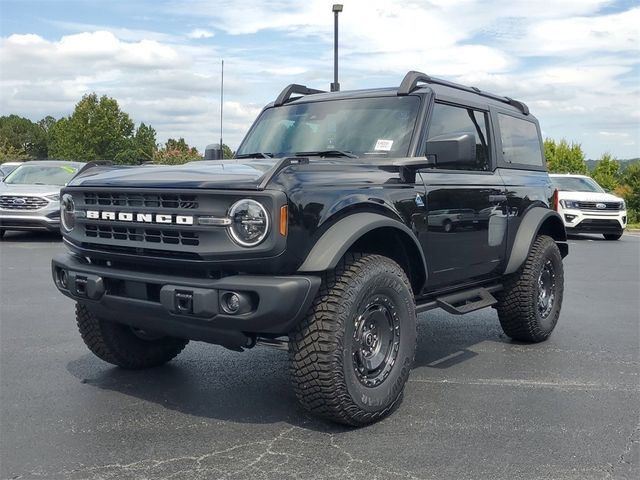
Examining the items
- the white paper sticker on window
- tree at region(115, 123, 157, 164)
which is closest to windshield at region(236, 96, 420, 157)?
the white paper sticker on window

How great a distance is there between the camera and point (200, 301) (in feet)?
11.7

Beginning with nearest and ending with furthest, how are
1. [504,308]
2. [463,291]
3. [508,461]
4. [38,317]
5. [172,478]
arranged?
[172,478]
[508,461]
[463,291]
[504,308]
[38,317]

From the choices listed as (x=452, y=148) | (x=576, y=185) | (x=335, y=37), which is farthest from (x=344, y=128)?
(x=576, y=185)

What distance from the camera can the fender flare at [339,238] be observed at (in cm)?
366

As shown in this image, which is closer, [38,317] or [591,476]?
[591,476]

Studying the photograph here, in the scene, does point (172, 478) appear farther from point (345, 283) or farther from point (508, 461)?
point (508, 461)

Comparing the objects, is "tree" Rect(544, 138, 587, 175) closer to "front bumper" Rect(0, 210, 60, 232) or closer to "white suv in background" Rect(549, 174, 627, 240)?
"white suv in background" Rect(549, 174, 627, 240)

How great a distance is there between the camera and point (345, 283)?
3.81 meters

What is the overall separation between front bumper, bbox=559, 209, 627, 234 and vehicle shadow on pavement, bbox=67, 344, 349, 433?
13.4 metres

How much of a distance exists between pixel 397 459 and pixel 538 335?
3.00 m

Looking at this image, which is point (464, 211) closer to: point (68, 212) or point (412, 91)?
point (412, 91)

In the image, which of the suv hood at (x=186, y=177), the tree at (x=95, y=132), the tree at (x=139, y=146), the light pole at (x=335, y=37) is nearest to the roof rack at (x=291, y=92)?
the suv hood at (x=186, y=177)

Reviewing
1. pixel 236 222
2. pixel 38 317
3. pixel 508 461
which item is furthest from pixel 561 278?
pixel 38 317

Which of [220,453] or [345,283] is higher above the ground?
[345,283]
